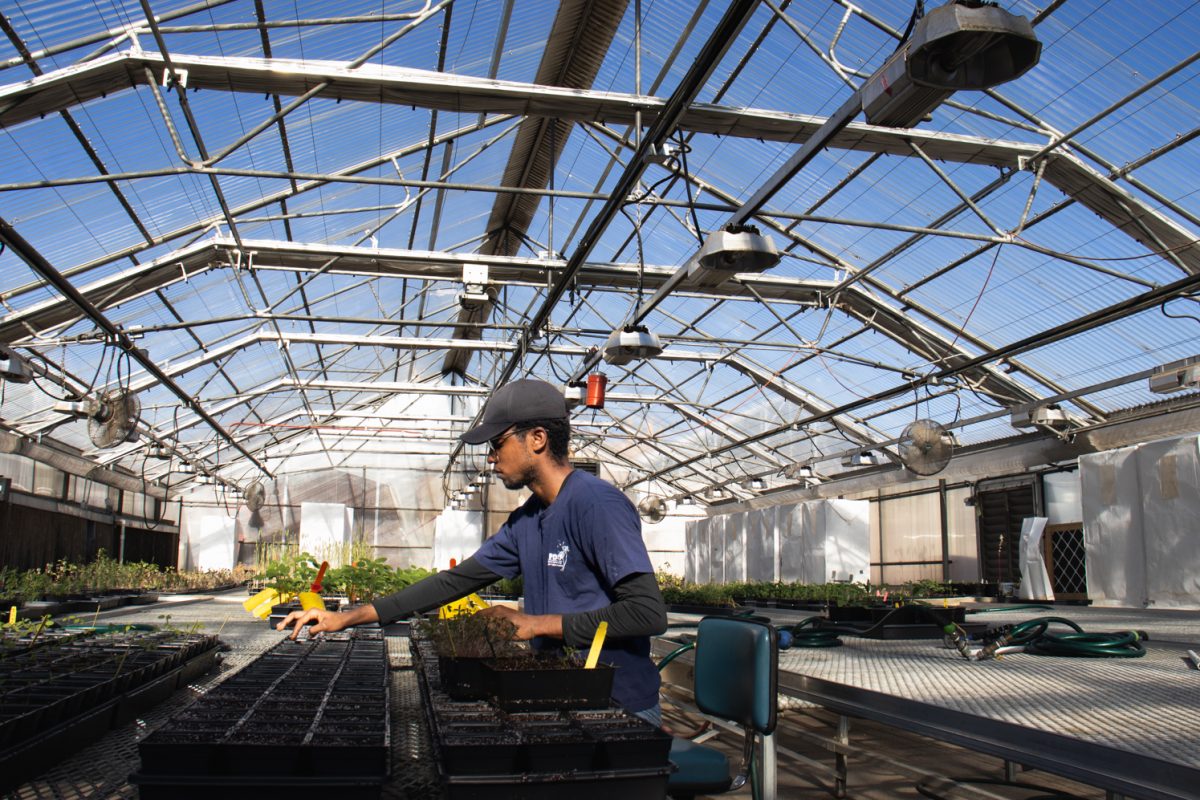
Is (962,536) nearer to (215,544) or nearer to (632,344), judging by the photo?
(632,344)

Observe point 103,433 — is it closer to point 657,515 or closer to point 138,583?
point 138,583

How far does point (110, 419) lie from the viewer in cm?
857

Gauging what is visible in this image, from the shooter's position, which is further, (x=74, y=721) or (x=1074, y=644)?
Result: (x=1074, y=644)

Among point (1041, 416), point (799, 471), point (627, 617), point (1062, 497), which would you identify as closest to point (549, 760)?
point (627, 617)

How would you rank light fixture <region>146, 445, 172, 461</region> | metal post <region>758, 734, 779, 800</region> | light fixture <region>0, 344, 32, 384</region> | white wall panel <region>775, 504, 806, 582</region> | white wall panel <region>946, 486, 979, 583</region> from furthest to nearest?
white wall panel <region>775, 504, 806, 582</region> → white wall panel <region>946, 486, 979, 583</region> → light fixture <region>146, 445, 172, 461</region> → light fixture <region>0, 344, 32, 384</region> → metal post <region>758, 734, 779, 800</region>

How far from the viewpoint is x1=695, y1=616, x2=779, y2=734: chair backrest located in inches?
77.2

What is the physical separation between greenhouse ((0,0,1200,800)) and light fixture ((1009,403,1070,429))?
4 centimetres

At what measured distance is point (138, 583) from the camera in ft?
38.9

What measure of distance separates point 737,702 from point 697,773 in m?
0.20

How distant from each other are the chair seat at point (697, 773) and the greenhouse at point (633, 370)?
0.01 m

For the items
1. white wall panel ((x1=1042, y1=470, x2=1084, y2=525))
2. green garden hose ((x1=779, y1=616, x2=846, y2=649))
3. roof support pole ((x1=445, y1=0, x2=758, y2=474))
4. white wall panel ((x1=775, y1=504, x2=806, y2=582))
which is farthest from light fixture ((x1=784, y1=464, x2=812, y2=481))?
green garden hose ((x1=779, y1=616, x2=846, y2=649))

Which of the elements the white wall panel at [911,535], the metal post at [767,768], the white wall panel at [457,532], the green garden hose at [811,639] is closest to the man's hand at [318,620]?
the metal post at [767,768]

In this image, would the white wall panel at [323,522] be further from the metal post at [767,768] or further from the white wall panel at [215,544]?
the metal post at [767,768]

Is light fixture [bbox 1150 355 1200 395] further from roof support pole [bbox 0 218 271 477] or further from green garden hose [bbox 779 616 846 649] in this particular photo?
roof support pole [bbox 0 218 271 477]
